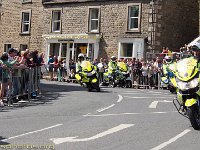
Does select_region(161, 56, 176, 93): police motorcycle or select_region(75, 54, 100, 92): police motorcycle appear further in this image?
select_region(75, 54, 100, 92): police motorcycle

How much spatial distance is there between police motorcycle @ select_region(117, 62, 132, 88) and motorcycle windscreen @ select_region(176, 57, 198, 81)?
18485 millimetres

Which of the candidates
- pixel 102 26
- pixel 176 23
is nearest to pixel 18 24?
pixel 102 26

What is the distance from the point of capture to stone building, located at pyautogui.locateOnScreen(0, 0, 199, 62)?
1439 inches

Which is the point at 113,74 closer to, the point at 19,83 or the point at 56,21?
the point at 19,83

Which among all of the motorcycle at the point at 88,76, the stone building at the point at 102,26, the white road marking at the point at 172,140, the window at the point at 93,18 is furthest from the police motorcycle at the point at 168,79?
the window at the point at 93,18

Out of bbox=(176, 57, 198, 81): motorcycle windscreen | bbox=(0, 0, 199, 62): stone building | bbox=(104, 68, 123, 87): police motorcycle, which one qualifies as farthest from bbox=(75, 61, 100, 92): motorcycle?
bbox=(176, 57, 198, 81): motorcycle windscreen

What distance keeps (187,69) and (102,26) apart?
1102 inches

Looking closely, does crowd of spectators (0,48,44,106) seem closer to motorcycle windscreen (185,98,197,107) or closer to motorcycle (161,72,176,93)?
motorcycle (161,72,176,93)

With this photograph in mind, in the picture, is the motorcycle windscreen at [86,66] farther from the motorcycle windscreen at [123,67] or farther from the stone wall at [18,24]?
the stone wall at [18,24]

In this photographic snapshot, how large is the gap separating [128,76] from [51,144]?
69.6 ft

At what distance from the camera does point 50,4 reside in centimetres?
4262

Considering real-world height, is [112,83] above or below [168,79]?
below

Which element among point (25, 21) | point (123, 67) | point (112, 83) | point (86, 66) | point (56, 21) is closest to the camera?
point (86, 66)

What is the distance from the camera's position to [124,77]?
30.1m
